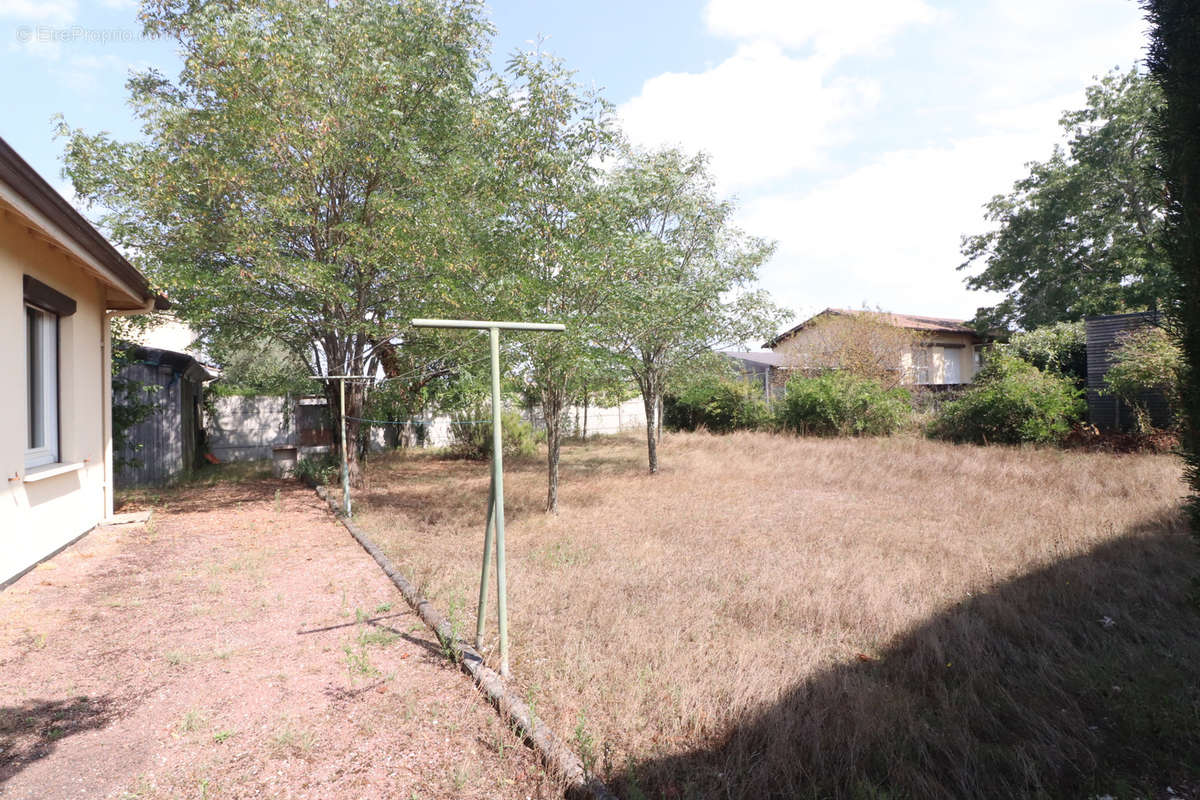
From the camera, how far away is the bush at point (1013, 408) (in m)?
11.6

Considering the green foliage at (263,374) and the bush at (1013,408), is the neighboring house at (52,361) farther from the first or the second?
the bush at (1013,408)

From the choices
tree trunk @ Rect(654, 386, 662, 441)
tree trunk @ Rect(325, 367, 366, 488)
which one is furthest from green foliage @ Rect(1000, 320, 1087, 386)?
tree trunk @ Rect(325, 367, 366, 488)

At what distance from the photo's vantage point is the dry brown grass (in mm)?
2551

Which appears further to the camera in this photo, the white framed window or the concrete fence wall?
the concrete fence wall

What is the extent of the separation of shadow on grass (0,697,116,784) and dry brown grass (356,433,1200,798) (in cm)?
200

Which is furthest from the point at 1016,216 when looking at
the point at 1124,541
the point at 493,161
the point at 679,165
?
the point at 493,161

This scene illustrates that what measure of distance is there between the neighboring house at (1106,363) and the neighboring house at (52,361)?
1557cm

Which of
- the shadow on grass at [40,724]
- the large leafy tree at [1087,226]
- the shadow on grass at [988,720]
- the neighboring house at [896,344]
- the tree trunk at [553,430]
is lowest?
the shadow on grass at [988,720]

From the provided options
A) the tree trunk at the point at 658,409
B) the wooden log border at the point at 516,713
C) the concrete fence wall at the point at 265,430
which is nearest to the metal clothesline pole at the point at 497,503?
the wooden log border at the point at 516,713

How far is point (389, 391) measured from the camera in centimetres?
1322

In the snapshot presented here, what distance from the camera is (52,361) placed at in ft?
19.6

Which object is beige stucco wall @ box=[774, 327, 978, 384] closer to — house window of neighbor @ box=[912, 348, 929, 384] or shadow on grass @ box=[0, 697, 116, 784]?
house window of neighbor @ box=[912, 348, 929, 384]

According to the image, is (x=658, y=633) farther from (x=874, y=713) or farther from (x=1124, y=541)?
(x=1124, y=541)

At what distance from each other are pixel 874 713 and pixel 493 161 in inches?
268
